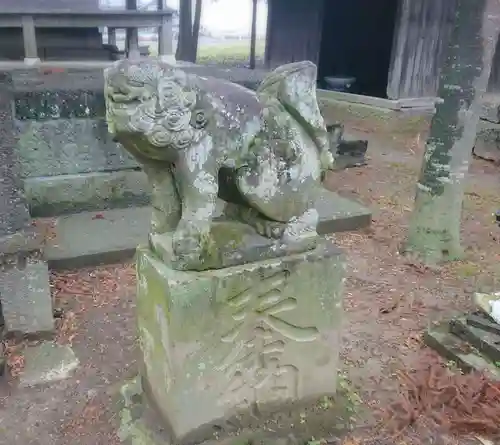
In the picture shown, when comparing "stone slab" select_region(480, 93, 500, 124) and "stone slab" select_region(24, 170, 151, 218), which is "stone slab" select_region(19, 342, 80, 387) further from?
"stone slab" select_region(480, 93, 500, 124)

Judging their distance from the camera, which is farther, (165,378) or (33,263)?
(33,263)

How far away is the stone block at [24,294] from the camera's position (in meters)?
3.56

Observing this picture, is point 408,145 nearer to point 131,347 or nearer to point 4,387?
point 131,347

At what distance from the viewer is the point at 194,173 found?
2242 millimetres

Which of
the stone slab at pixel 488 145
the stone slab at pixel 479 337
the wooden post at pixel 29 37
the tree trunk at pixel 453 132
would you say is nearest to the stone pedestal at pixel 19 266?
the stone slab at pixel 479 337

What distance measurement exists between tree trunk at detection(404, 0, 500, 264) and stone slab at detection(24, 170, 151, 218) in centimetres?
255

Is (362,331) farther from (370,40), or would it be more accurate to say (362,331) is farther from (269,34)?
(370,40)

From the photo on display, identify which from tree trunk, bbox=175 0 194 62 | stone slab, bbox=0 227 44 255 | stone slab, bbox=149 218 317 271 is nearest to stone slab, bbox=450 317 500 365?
stone slab, bbox=149 218 317 271

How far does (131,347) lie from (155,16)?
7.25m

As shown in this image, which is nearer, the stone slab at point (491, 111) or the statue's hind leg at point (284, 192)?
the statue's hind leg at point (284, 192)

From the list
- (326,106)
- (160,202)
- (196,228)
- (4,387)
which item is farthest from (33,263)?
(326,106)

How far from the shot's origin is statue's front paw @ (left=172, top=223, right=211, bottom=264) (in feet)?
7.54

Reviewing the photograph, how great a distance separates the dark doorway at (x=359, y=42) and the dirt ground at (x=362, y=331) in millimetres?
7861

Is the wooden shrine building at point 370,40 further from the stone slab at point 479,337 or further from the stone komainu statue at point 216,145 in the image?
the stone komainu statue at point 216,145
